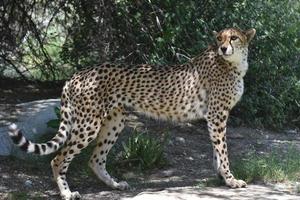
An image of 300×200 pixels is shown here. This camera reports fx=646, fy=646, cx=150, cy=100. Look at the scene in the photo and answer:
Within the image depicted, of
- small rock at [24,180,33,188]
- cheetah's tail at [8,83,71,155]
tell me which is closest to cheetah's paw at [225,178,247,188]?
cheetah's tail at [8,83,71,155]

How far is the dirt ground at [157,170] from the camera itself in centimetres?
540

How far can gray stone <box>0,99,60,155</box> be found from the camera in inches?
237

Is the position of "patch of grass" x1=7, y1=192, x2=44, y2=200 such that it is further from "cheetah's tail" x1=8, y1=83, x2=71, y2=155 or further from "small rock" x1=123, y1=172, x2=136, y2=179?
"small rock" x1=123, y1=172, x2=136, y2=179

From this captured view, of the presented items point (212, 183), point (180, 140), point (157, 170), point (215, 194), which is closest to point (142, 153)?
point (157, 170)

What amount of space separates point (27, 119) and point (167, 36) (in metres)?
1.81

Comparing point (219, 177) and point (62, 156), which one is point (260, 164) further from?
point (62, 156)

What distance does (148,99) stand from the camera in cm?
556

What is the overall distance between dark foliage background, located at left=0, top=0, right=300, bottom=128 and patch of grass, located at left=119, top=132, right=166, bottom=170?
3.57 ft

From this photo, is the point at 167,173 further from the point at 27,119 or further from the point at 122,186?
the point at 27,119

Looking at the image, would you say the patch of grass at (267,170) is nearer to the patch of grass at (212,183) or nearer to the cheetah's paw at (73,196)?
the patch of grass at (212,183)

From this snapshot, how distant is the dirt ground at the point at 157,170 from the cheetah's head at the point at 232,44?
1.12m

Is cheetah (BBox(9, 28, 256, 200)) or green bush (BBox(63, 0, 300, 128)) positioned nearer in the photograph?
cheetah (BBox(9, 28, 256, 200))

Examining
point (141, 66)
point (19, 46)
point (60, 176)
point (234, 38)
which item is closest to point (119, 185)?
point (60, 176)

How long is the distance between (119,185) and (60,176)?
0.54 metres
